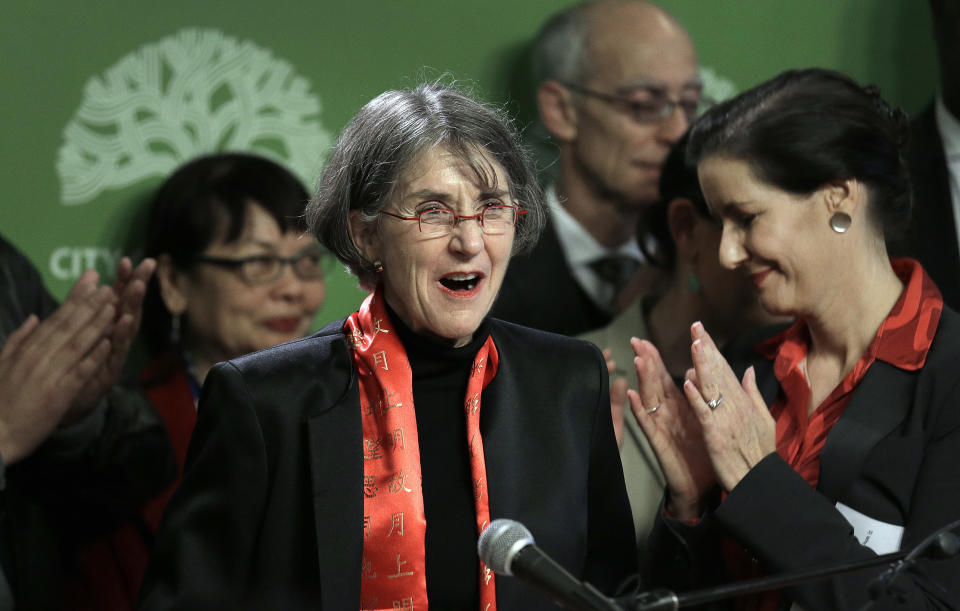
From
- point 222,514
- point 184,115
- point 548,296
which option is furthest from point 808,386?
point 184,115

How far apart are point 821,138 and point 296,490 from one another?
1.06m

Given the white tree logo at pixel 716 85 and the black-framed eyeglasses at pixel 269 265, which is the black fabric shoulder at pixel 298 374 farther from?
the white tree logo at pixel 716 85

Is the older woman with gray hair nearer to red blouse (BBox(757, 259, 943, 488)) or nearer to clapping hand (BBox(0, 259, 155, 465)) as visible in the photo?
red blouse (BBox(757, 259, 943, 488))

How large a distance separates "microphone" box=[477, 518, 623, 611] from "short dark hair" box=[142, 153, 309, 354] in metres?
1.69

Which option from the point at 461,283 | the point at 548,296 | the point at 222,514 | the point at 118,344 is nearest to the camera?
the point at 222,514

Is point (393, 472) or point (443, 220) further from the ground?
point (443, 220)

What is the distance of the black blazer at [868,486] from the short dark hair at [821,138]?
0.92 ft

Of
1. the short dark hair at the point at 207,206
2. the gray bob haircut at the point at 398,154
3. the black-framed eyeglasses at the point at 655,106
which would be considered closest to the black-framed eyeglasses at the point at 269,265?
the short dark hair at the point at 207,206

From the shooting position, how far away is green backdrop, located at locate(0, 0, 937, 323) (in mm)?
2811

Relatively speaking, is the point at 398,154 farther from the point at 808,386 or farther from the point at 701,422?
the point at 808,386

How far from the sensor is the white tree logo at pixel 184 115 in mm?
2859

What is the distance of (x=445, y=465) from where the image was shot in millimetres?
1657

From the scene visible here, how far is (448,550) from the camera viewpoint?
161cm

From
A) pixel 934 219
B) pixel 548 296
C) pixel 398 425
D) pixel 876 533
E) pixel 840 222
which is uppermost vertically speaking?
pixel 840 222
